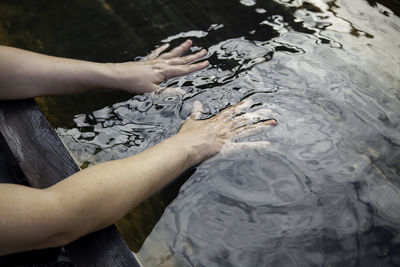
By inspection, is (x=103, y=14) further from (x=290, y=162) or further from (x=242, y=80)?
(x=290, y=162)

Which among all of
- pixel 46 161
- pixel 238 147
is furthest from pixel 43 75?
pixel 238 147

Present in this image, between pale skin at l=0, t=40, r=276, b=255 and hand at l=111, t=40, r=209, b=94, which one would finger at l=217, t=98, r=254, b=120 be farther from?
hand at l=111, t=40, r=209, b=94

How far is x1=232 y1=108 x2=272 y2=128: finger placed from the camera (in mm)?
1764

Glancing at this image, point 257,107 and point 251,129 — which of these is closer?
point 251,129

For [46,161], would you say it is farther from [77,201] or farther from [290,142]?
[290,142]

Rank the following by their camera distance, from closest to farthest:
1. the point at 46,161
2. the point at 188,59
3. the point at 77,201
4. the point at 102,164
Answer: the point at 77,201 < the point at 102,164 < the point at 46,161 < the point at 188,59

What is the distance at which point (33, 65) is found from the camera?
1685mm

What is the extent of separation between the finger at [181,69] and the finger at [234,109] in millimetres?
345

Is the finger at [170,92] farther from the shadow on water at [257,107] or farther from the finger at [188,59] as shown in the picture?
the finger at [188,59]

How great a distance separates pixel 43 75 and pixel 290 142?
3.93ft

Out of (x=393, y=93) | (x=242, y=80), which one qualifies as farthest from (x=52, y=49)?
(x=393, y=93)

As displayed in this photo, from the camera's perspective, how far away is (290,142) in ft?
5.67

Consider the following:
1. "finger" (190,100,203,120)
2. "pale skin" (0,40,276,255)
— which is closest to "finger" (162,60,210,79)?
"pale skin" (0,40,276,255)

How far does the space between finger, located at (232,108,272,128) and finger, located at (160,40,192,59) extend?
58 cm
